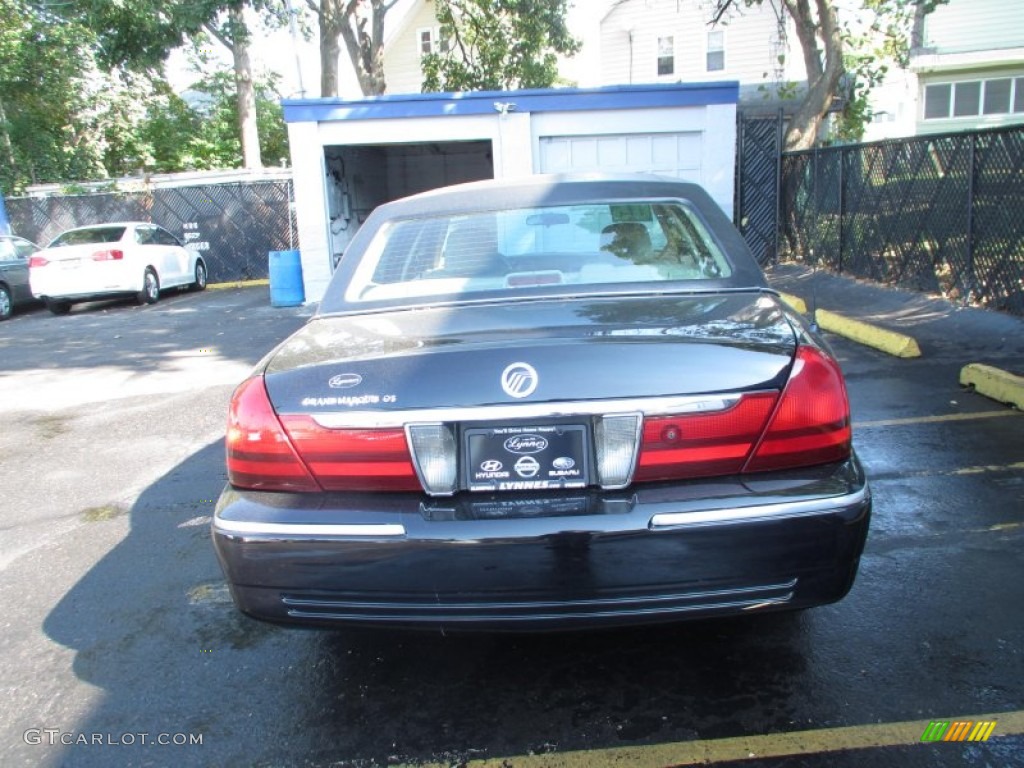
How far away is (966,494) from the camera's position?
4277 mm

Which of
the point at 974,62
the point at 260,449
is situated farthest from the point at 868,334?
the point at 974,62

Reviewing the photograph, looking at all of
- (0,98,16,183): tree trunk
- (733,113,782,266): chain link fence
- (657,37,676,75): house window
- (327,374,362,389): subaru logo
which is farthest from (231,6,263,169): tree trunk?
(327,374,362,389): subaru logo

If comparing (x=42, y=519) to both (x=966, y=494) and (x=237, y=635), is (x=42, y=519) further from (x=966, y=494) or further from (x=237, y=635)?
(x=966, y=494)

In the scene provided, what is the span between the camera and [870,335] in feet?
26.6

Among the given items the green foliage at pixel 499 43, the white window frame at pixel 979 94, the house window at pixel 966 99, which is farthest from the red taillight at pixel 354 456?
the house window at pixel 966 99

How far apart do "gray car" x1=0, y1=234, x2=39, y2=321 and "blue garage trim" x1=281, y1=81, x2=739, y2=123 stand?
6.44 meters

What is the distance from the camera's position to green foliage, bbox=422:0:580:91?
64.1 ft

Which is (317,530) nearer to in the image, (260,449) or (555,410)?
(260,449)

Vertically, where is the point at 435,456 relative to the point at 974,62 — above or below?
below

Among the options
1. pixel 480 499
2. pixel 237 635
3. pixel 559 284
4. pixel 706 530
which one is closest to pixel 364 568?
pixel 480 499

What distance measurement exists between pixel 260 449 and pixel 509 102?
36.6 ft

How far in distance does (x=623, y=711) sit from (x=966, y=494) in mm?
2646

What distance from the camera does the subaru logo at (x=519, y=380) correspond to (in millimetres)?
2316

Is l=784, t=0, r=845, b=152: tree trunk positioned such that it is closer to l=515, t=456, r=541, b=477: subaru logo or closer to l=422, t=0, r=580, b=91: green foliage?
l=422, t=0, r=580, b=91: green foliage
